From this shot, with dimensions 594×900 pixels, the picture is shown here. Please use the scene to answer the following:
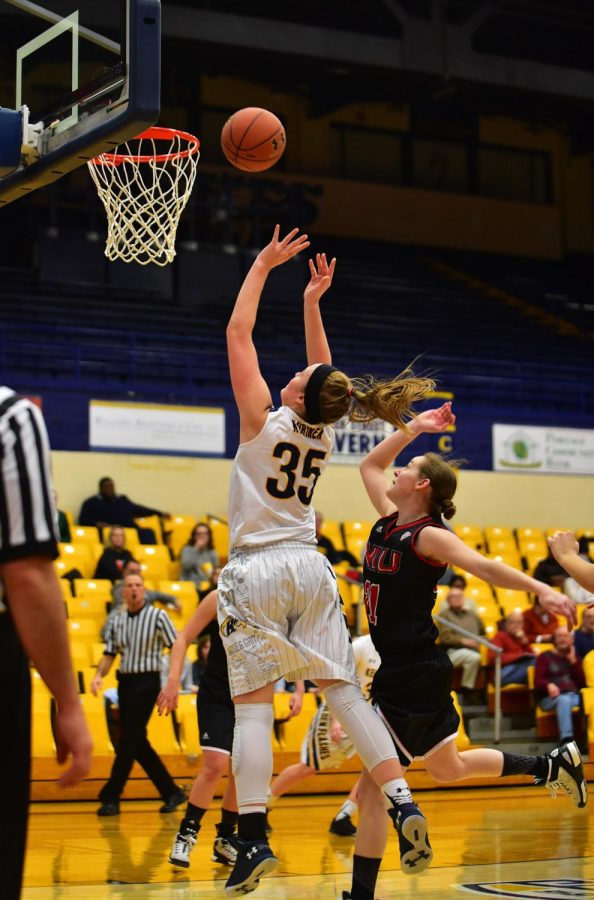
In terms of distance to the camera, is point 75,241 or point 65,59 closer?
point 65,59

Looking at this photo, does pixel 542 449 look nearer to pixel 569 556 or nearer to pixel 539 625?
pixel 539 625

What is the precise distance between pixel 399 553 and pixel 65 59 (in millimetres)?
3622

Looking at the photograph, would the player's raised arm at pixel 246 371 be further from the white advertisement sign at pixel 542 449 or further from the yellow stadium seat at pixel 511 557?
the white advertisement sign at pixel 542 449

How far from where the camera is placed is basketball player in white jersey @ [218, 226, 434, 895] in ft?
17.0

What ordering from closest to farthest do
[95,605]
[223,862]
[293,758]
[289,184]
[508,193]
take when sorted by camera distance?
[223,862] → [293,758] → [95,605] → [289,184] → [508,193]

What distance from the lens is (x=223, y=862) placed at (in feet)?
23.7

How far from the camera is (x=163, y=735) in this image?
38.1 ft

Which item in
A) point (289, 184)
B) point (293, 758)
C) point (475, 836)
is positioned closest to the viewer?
point (475, 836)

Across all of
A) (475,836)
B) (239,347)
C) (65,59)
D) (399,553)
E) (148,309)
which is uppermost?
(148,309)

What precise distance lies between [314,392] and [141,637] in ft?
18.5

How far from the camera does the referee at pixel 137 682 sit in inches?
406

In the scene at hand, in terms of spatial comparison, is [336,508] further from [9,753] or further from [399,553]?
[9,753]

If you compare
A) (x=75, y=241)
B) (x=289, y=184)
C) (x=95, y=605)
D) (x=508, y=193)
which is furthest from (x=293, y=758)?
(x=508, y=193)

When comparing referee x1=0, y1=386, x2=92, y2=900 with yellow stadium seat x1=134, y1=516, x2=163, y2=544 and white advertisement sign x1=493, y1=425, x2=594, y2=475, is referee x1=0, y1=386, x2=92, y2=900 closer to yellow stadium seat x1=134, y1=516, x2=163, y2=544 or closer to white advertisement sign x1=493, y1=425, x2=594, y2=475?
yellow stadium seat x1=134, y1=516, x2=163, y2=544
